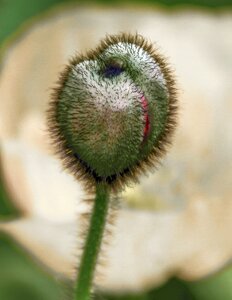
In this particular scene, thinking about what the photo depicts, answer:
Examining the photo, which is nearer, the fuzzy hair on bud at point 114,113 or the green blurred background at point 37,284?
the fuzzy hair on bud at point 114,113

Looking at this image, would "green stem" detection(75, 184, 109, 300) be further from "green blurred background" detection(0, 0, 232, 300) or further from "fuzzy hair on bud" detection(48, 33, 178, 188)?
"green blurred background" detection(0, 0, 232, 300)

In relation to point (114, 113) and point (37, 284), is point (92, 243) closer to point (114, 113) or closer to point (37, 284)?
point (114, 113)

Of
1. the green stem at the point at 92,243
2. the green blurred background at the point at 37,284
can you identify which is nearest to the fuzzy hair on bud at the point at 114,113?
the green stem at the point at 92,243

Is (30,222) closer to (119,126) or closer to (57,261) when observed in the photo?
(57,261)

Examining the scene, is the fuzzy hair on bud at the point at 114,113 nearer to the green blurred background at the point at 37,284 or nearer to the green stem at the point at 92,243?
the green stem at the point at 92,243

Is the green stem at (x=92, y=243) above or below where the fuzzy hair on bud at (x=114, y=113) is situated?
below

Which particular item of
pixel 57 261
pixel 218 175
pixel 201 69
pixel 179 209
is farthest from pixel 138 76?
pixel 201 69

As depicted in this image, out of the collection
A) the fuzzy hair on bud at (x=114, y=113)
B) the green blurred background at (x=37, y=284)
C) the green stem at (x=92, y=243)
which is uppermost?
the green blurred background at (x=37, y=284)
